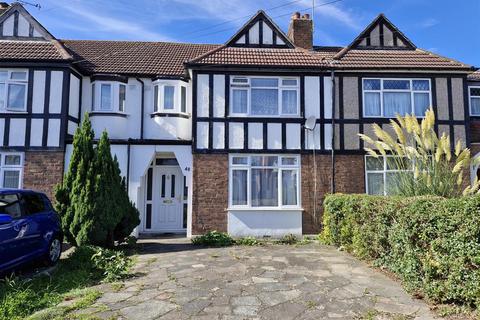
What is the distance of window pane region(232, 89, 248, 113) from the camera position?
11.4 m

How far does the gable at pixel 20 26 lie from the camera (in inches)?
482

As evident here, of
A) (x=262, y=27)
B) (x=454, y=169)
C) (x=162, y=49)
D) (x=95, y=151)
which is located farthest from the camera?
(x=162, y=49)

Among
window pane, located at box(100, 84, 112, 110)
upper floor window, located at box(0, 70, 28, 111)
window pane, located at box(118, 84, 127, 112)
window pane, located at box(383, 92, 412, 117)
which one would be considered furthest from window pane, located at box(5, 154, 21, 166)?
window pane, located at box(383, 92, 412, 117)

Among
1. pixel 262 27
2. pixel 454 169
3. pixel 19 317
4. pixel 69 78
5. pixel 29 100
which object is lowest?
pixel 19 317

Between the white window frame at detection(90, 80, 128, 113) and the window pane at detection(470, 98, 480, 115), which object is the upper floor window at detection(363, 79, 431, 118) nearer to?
the window pane at detection(470, 98, 480, 115)

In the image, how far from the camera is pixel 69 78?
11.4 meters

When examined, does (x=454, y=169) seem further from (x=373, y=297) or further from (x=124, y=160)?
(x=124, y=160)

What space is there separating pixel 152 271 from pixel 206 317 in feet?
8.67

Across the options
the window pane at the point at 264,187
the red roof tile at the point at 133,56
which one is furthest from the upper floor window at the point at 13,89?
the window pane at the point at 264,187

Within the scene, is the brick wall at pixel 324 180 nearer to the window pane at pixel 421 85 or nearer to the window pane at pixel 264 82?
the window pane at pixel 264 82

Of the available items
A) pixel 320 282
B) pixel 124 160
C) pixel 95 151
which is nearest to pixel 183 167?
pixel 124 160

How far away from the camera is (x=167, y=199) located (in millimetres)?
12484

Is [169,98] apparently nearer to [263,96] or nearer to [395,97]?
[263,96]

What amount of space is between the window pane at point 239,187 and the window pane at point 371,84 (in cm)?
464
